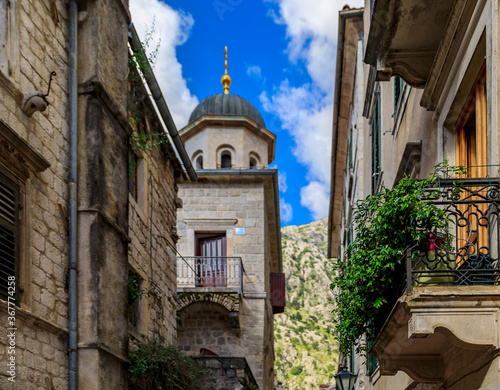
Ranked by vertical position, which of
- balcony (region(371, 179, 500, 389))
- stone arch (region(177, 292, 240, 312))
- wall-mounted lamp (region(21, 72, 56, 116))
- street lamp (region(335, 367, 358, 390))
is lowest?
street lamp (region(335, 367, 358, 390))

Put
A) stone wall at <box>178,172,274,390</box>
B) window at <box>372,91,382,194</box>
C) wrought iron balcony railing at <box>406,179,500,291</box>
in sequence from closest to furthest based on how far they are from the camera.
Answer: wrought iron balcony railing at <box>406,179,500,291</box> → window at <box>372,91,382,194</box> → stone wall at <box>178,172,274,390</box>

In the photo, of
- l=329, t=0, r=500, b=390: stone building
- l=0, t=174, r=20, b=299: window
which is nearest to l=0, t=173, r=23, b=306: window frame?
l=0, t=174, r=20, b=299: window

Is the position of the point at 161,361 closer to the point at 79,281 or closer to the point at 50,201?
the point at 79,281

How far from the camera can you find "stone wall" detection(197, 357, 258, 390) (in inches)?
608

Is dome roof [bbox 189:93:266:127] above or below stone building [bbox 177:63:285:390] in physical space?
above

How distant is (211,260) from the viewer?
922 inches

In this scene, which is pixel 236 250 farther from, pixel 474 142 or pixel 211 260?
pixel 474 142

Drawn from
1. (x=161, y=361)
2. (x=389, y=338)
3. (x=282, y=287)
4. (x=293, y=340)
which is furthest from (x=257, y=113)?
(x=293, y=340)

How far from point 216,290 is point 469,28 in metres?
15.7

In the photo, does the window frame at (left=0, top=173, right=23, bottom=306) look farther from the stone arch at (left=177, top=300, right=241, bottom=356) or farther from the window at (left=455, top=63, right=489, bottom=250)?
the stone arch at (left=177, top=300, right=241, bottom=356)

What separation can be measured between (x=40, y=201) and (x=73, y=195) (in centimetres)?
77

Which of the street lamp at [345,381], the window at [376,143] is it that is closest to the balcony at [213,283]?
the window at [376,143]

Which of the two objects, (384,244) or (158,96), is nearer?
(384,244)

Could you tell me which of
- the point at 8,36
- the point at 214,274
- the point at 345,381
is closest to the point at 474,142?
the point at 8,36
